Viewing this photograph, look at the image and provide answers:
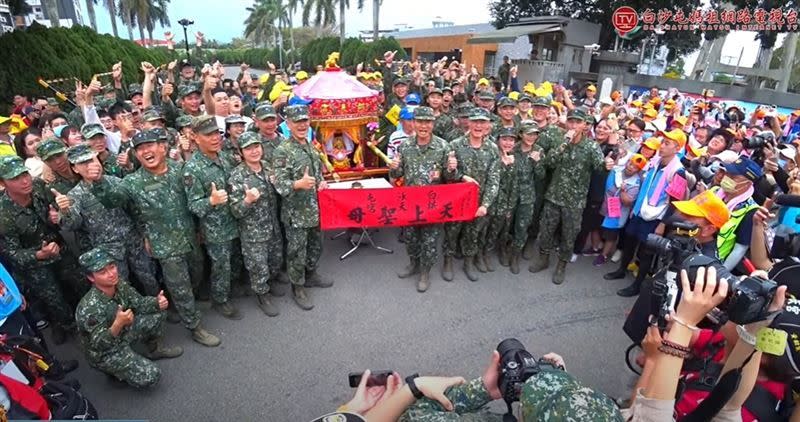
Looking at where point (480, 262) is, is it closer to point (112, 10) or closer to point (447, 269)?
point (447, 269)

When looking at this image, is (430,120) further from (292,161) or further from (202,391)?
(202,391)

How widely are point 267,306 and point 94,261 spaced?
72.5 inches

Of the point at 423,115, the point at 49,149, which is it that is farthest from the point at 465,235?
the point at 49,149

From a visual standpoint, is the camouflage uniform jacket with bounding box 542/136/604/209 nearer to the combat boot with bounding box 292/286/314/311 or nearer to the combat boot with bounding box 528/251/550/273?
the combat boot with bounding box 528/251/550/273

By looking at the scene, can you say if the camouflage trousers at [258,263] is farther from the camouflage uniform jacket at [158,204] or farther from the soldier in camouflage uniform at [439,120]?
the soldier in camouflage uniform at [439,120]

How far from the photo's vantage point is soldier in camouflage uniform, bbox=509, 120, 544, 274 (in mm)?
5121

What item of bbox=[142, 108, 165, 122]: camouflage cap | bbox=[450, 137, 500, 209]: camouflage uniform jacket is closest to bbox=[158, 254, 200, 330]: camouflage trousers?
bbox=[142, 108, 165, 122]: camouflage cap

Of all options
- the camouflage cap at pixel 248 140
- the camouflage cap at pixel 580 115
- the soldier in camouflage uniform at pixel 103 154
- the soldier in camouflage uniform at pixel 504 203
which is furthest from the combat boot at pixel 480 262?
the soldier in camouflage uniform at pixel 103 154

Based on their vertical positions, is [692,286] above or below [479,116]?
below

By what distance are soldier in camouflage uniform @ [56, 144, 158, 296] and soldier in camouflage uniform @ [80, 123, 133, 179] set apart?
2.34 feet

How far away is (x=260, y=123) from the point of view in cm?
481

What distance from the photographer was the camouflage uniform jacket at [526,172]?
5.19 metres

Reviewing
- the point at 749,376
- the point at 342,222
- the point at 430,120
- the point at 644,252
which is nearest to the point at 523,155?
the point at 430,120

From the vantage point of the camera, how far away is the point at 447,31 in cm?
3709
